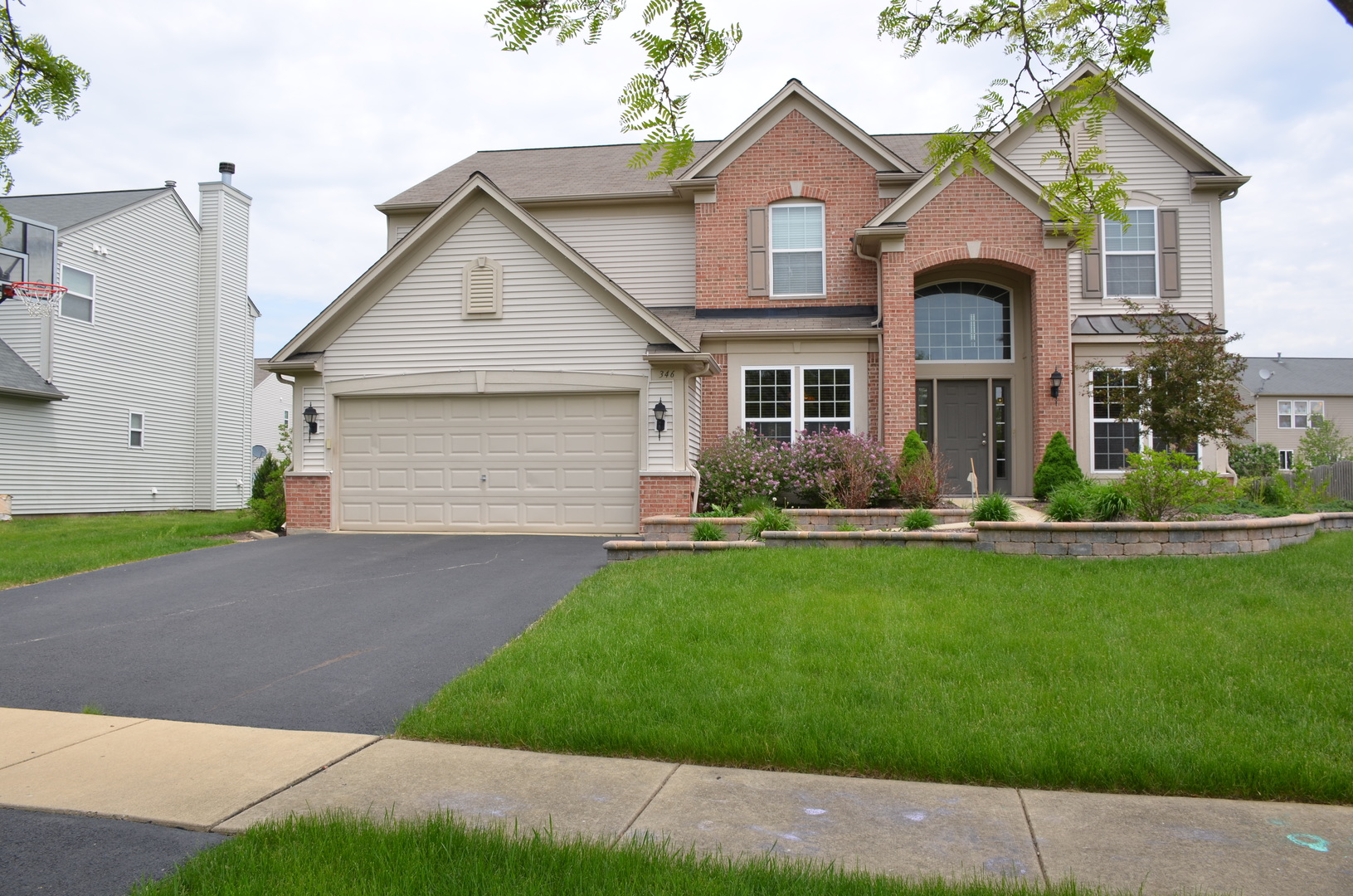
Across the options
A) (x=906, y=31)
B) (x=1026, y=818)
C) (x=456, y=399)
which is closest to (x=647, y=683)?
(x=1026, y=818)

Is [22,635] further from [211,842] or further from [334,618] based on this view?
[211,842]

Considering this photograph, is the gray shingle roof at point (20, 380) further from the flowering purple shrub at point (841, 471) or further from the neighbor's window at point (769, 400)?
the flowering purple shrub at point (841, 471)

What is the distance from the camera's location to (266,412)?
3750 centimetres

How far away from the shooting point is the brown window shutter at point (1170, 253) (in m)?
17.9

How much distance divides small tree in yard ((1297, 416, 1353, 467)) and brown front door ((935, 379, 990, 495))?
1198 inches

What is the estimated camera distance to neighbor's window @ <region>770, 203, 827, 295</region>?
1817 cm

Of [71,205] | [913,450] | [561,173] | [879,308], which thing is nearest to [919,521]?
[913,450]

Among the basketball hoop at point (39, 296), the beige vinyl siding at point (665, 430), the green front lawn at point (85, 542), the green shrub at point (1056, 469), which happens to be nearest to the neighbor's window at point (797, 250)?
the beige vinyl siding at point (665, 430)

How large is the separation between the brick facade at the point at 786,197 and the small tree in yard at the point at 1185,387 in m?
5.42

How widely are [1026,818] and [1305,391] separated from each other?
5209 centimetres

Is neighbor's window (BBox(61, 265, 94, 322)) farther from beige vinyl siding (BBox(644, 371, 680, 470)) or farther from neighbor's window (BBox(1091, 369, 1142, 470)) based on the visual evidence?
neighbor's window (BBox(1091, 369, 1142, 470))

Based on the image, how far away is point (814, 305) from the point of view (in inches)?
709

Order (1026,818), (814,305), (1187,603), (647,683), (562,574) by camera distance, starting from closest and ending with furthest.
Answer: (1026,818) < (647,683) < (1187,603) < (562,574) < (814,305)

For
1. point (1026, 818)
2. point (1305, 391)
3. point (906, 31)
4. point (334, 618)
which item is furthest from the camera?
point (1305, 391)
